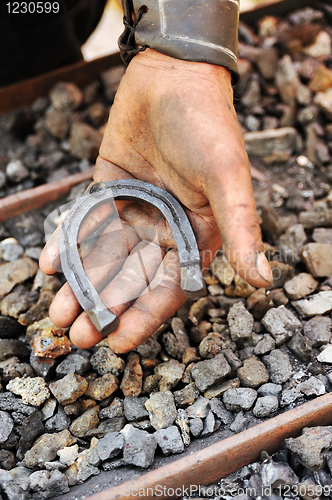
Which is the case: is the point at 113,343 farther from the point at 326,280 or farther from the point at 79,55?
the point at 79,55

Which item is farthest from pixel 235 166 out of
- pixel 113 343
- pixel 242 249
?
pixel 113 343

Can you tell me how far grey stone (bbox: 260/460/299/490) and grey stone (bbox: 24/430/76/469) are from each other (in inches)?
34.0

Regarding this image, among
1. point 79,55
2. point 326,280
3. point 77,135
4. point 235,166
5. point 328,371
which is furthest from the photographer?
point 79,55

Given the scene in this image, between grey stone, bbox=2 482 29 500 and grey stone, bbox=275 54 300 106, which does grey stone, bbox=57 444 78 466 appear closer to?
grey stone, bbox=2 482 29 500

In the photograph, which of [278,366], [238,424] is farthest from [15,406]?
[278,366]

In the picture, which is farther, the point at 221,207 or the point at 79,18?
the point at 79,18

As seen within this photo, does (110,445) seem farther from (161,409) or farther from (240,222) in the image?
(240,222)

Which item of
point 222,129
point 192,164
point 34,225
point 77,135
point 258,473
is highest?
point 222,129

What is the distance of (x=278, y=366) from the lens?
81.7 inches

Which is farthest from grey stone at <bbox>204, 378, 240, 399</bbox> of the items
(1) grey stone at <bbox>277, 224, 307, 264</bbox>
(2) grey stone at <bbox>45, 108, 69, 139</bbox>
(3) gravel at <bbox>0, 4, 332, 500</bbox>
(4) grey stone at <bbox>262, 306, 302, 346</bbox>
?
(2) grey stone at <bbox>45, 108, 69, 139</bbox>

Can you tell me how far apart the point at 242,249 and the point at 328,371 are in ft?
3.07

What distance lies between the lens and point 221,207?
1.66 metres

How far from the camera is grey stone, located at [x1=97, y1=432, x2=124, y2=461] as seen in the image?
1.82m

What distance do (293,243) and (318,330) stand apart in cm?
63
